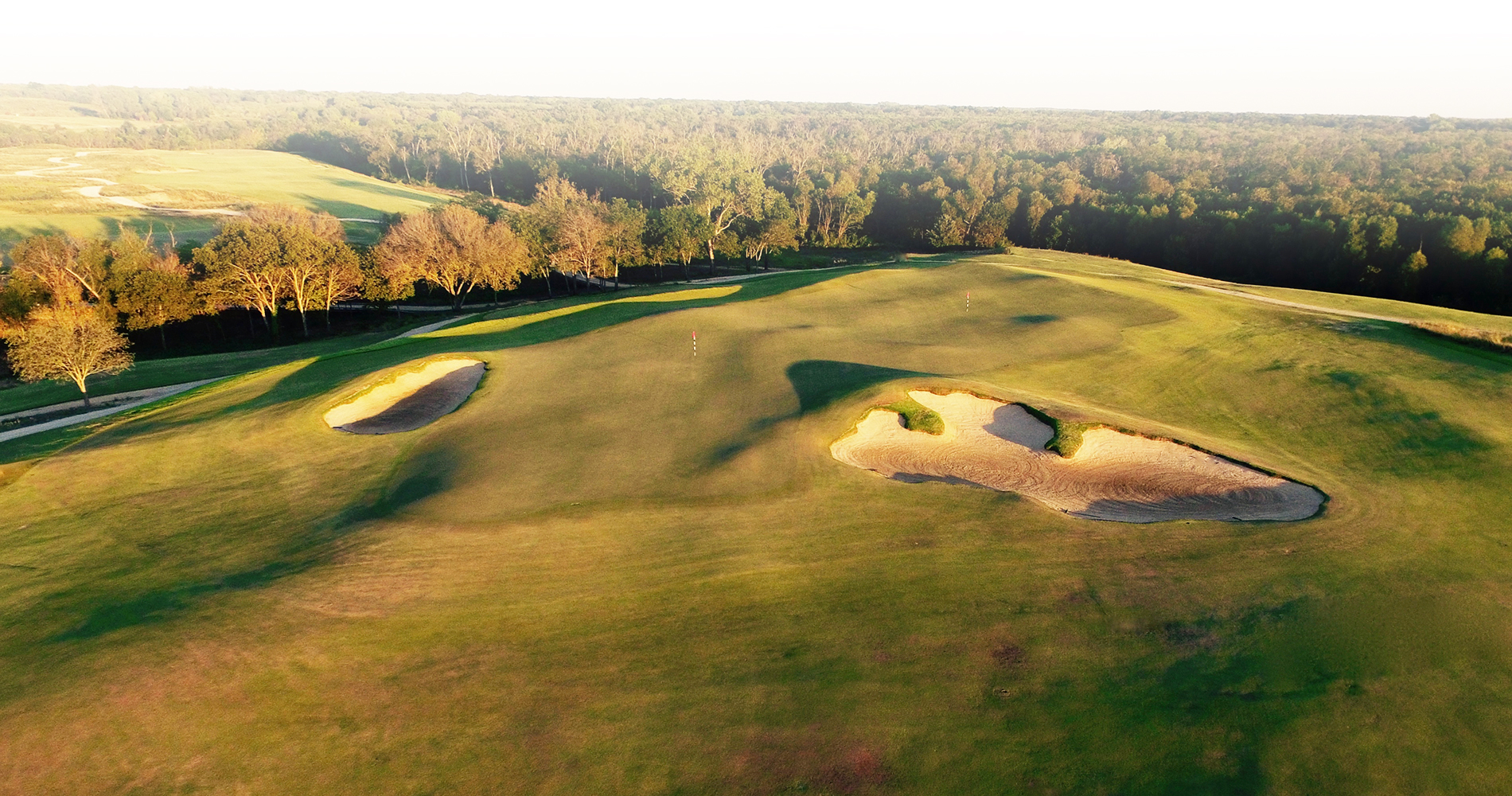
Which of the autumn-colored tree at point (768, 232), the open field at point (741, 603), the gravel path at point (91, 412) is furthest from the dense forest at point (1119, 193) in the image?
the gravel path at point (91, 412)

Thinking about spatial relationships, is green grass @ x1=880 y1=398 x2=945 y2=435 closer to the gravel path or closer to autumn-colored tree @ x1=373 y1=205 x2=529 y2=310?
the gravel path

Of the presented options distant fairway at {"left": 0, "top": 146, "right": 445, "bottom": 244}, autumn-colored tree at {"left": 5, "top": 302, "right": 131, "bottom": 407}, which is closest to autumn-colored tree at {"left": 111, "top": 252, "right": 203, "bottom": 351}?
autumn-colored tree at {"left": 5, "top": 302, "right": 131, "bottom": 407}

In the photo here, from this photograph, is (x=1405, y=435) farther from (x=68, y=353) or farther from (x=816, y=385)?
(x=68, y=353)

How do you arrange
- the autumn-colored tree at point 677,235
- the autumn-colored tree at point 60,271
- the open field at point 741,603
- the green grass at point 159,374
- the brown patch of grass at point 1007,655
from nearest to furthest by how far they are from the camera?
the open field at point 741,603 < the brown patch of grass at point 1007,655 < the green grass at point 159,374 < the autumn-colored tree at point 60,271 < the autumn-colored tree at point 677,235

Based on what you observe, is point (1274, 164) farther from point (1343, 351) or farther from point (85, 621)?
point (85, 621)

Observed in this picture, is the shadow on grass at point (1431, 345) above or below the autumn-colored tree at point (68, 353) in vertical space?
below

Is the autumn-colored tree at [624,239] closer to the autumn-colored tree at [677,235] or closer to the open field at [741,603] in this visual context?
the autumn-colored tree at [677,235]
